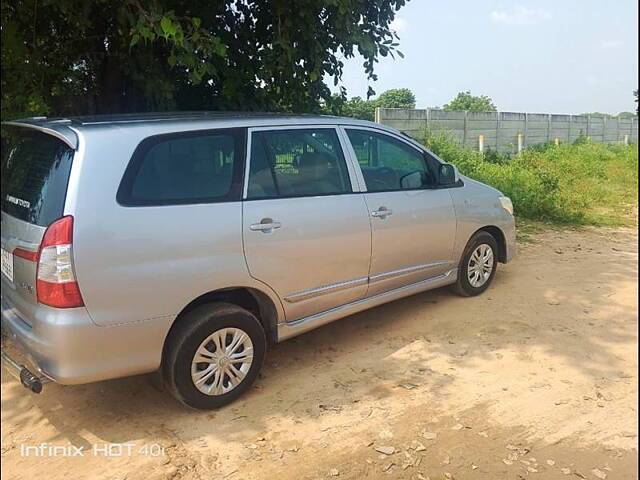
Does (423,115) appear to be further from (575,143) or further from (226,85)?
(575,143)

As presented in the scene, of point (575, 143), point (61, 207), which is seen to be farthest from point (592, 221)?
point (575, 143)

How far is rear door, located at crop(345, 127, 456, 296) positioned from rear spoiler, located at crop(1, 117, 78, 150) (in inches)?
75.9

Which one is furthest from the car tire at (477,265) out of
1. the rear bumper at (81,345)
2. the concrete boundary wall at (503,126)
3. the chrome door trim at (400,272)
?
the concrete boundary wall at (503,126)

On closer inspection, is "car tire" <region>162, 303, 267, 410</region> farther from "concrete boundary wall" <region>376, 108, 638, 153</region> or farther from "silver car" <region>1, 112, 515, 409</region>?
"concrete boundary wall" <region>376, 108, 638, 153</region>

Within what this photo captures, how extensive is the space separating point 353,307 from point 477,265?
1.61m

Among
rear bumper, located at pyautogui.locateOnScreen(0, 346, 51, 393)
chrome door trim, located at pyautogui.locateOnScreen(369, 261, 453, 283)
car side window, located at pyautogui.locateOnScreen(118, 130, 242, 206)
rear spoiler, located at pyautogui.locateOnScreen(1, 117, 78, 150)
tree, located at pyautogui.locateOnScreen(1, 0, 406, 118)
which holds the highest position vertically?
tree, located at pyautogui.locateOnScreen(1, 0, 406, 118)

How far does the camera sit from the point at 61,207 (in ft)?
8.70

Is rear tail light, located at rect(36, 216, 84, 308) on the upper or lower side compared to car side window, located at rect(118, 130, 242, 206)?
lower

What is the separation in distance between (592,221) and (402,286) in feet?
20.5

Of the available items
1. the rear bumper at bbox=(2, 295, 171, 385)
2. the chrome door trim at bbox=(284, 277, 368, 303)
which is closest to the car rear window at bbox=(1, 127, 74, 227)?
the rear bumper at bbox=(2, 295, 171, 385)

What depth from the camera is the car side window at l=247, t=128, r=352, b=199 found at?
337 cm

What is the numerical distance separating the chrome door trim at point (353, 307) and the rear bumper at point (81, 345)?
0.90 meters

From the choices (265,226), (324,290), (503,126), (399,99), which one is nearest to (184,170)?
(265,226)

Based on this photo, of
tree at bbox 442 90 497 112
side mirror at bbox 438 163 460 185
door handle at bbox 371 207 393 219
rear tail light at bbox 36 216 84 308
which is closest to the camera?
rear tail light at bbox 36 216 84 308
